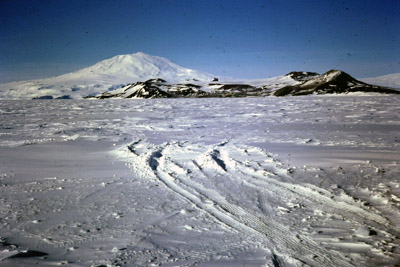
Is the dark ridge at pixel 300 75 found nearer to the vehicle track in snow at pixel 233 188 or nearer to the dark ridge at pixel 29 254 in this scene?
the vehicle track in snow at pixel 233 188

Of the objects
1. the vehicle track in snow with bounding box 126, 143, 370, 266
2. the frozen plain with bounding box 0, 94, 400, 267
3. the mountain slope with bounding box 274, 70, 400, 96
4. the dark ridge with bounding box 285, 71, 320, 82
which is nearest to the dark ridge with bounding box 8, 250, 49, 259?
the frozen plain with bounding box 0, 94, 400, 267

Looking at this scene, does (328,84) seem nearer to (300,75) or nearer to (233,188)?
(300,75)

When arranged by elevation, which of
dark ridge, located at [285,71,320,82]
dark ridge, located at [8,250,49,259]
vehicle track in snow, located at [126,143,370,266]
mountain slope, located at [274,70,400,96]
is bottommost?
vehicle track in snow, located at [126,143,370,266]

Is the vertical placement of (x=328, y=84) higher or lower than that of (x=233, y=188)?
higher

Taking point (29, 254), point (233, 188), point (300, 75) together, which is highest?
point (300, 75)

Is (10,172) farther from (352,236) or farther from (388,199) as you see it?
(388,199)

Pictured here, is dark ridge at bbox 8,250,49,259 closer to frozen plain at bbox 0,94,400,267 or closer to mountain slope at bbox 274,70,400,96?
frozen plain at bbox 0,94,400,267

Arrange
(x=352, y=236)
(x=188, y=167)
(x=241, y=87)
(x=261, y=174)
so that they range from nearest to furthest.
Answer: (x=352, y=236)
(x=261, y=174)
(x=188, y=167)
(x=241, y=87)

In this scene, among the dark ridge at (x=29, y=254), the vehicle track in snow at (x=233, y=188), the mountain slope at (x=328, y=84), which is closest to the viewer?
the dark ridge at (x=29, y=254)

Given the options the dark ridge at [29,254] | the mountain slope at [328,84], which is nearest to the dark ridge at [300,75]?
the mountain slope at [328,84]

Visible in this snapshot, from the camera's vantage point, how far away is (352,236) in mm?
4305

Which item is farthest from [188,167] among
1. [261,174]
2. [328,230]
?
[328,230]

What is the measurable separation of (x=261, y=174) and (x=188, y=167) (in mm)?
2119

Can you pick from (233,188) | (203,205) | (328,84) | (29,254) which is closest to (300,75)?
(328,84)
